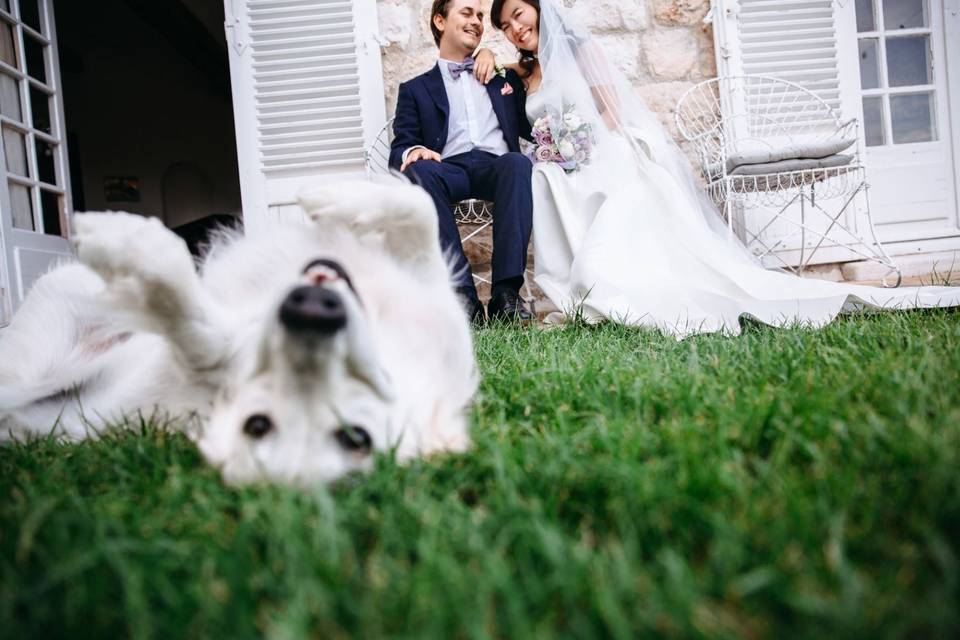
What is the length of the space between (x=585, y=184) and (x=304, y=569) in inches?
124

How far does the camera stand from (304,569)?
691mm

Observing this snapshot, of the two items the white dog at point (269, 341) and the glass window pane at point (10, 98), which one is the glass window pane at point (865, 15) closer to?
the white dog at point (269, 341)

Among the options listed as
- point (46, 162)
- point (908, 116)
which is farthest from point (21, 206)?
point (908, 116)

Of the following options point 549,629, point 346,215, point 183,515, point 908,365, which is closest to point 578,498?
point 549,629

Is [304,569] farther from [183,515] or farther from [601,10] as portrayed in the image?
[601,10]

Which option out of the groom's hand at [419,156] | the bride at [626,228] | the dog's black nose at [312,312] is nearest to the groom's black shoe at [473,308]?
the bride at [626,228]

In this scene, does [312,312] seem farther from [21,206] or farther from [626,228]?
[21,206]

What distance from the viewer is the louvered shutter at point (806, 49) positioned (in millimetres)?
4344

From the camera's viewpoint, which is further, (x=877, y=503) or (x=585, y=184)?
(x=585, y=184)

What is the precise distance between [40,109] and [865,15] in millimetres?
6165

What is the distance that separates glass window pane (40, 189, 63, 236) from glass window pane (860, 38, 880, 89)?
6.09 m

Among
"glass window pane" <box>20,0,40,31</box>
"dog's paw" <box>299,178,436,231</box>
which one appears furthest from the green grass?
"glass window pane" <box>20,0,40,31</box>

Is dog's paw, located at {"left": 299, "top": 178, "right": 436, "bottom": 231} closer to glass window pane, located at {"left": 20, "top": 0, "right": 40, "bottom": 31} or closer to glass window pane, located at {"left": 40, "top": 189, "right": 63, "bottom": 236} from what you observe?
glass window pane, located at {"left": 40, "top": 189, "right": 63, "bottom": 236}

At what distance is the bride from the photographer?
278 cm
